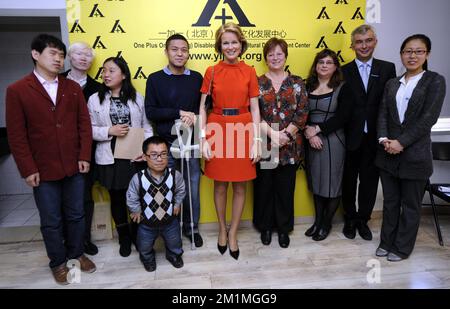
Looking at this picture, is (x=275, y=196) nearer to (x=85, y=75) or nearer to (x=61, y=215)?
(x=61, y=215)

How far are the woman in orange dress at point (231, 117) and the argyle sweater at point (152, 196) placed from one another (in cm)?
32

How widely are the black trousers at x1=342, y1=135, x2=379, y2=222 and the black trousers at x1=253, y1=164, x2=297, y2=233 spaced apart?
1.58 feet

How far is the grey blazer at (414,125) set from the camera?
6.58ft

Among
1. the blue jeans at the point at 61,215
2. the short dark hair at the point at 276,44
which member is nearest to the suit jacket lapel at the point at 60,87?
the blue jeans at the point at 61,215

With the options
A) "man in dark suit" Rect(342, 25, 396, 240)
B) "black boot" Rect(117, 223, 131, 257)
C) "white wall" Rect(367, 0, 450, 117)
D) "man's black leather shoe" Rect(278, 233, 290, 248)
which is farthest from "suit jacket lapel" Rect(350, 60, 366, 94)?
"black boot" Rect(117, 223, 131, 257)

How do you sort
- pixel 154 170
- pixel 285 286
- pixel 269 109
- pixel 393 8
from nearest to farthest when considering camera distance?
pixel 285 286 → pixel 154 170 → pixel 269 109 → pixel 393 8

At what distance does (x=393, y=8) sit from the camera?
2791 mm

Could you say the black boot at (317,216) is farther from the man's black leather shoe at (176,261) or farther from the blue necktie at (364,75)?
the man's black leather shoe at (176,261)

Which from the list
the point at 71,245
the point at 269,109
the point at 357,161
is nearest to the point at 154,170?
the point at 71,245

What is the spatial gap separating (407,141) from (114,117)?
1.99 m

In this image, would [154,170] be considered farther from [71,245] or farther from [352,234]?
[352,234]

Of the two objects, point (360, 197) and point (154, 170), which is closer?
point (154, 170)
